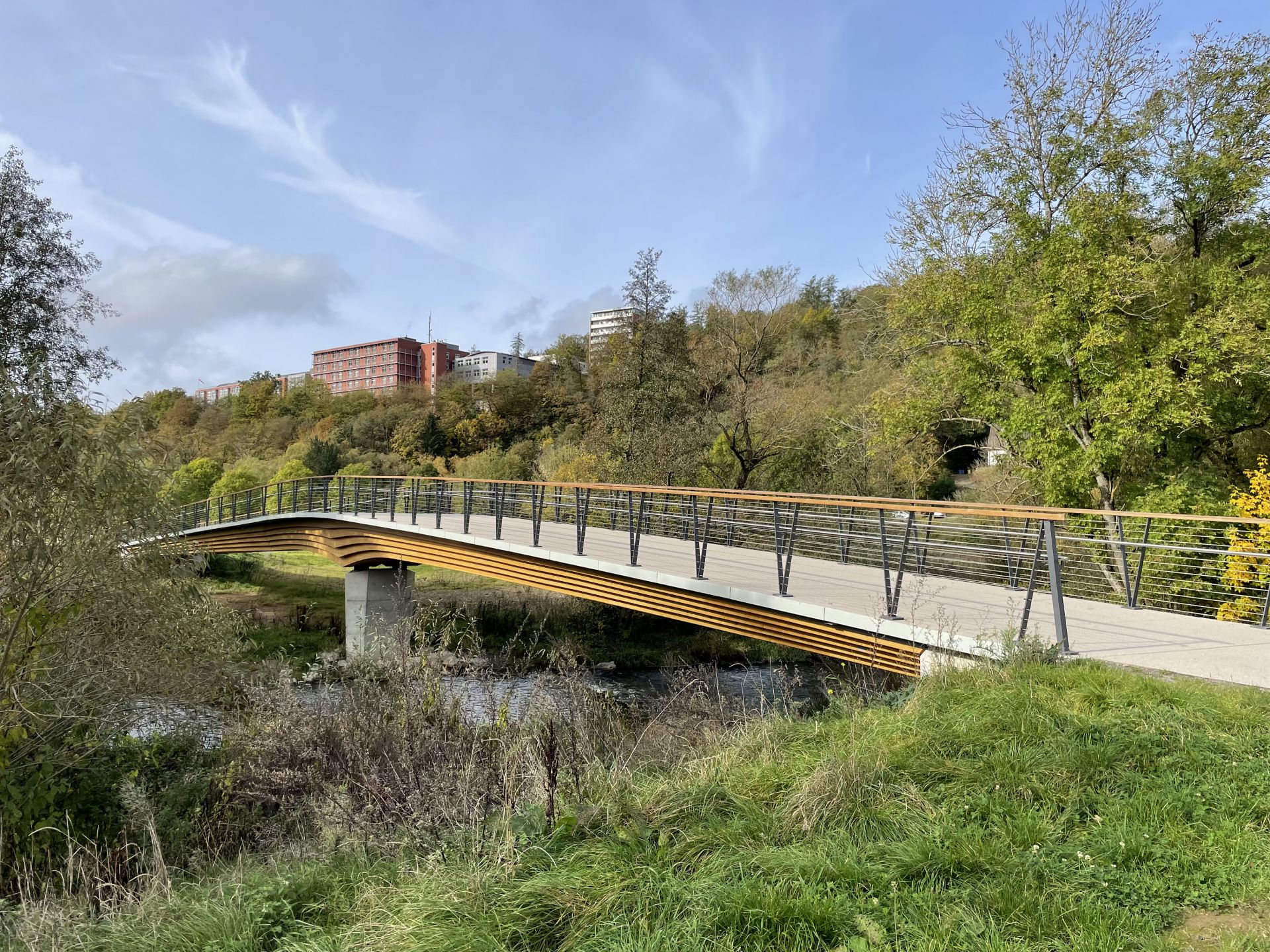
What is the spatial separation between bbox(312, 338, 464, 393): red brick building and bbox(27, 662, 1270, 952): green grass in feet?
357

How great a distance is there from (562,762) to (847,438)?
15515 millimetres

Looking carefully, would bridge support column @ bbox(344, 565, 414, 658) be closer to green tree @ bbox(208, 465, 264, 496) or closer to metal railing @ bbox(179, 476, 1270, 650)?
metal railing @ bbox(179, 476, 1270, 650)

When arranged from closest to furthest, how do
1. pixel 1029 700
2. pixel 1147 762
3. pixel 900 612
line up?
1. pixel 1147 762
2. pixel 1029 700
3. pixel 900 612

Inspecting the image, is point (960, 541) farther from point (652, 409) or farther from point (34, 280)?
point (34, 280)

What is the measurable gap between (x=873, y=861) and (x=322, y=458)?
155 ft

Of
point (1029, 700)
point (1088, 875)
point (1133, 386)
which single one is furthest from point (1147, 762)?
point (1133, 386)

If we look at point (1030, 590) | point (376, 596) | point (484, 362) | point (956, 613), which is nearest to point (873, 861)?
point (1030, 590)

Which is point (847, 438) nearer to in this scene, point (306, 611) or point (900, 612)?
point (900, 612)

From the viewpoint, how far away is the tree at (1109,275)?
13.0m

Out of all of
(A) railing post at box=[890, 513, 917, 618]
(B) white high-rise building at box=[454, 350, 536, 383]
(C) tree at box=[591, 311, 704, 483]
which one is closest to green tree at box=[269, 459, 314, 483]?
(C) tree at box=[591, 311, 704, 483]

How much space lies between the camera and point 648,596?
10.0 m

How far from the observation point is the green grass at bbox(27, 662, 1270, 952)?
2.54m

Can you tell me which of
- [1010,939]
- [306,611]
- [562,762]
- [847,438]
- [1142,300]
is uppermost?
[1142,300]

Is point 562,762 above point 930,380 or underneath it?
underneath
